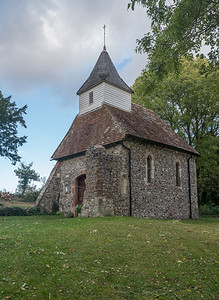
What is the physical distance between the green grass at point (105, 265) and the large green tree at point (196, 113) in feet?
56.3

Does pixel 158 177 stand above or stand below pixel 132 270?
above

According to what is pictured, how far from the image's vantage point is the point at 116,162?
15438 millimetres

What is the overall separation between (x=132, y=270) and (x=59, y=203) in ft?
45.3

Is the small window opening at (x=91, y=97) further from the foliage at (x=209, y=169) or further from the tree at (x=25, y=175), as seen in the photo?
the tree at (x=25, y=175)

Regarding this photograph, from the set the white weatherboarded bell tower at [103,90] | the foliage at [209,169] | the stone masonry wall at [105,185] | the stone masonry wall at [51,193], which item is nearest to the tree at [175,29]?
the stone masonry wall at [105,185]

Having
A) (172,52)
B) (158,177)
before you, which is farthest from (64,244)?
(158,177)

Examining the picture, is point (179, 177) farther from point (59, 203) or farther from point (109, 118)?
point (59, 203)

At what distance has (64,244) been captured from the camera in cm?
823

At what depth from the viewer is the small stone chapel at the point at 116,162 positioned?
1499 cm

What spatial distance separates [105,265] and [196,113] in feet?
77.9

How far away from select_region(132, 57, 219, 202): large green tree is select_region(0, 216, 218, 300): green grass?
56.3 ft

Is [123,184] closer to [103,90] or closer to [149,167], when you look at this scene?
[149,167]

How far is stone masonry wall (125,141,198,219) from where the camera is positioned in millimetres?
16500

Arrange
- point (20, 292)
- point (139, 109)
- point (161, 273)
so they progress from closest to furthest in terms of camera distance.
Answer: point (20, 292)
point (161, 273)
point (139, 109)
